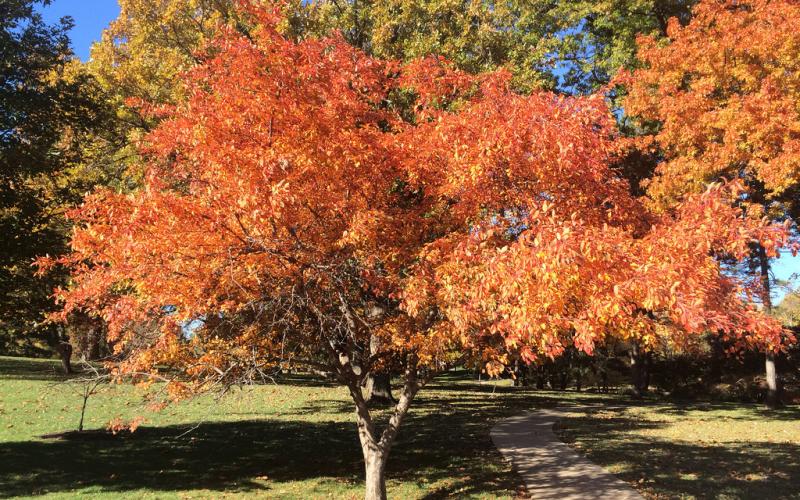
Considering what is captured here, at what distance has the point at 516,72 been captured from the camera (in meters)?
13.3

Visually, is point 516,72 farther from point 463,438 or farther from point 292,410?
point 292,410

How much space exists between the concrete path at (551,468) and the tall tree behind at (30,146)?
9586 mm

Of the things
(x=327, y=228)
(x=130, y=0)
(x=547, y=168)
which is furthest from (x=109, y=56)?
(x=547, y=168)

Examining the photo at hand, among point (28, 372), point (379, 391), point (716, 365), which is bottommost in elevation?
point (379, 391)

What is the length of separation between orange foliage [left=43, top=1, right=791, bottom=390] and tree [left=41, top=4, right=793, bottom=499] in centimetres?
3

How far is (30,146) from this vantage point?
10078 mm

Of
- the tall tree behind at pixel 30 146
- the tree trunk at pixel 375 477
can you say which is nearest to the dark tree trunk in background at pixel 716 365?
the tree trunk at pixel 375 477

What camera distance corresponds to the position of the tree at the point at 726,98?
1276cm

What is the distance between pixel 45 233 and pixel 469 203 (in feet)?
30.3

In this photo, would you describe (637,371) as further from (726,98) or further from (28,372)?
(28,372)

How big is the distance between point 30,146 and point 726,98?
17.1 metres

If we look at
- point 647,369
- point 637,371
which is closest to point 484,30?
point 637,371

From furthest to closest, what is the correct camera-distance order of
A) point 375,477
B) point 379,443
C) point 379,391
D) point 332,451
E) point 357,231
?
point 379,391
point 332,451
point 379,443
point 375,477
point 357,231

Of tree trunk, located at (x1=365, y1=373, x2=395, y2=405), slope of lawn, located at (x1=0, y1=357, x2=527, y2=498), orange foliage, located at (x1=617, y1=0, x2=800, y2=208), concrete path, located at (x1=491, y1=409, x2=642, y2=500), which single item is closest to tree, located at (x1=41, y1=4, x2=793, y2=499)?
slope of lawn, located at (x1=0, y1=357, x2=527, y2=498)
